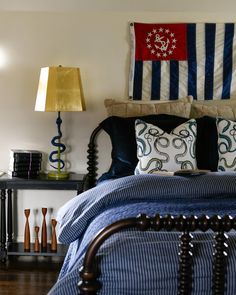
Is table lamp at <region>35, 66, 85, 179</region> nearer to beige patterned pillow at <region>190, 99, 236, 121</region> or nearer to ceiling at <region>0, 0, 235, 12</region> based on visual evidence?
ceiling at <region>0, 0, 235, 12</region>

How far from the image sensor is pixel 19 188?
11.0ft

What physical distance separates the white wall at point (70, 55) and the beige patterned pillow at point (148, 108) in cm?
24

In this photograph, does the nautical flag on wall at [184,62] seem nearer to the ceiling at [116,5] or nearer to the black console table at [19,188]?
the ceiling at [116,5]

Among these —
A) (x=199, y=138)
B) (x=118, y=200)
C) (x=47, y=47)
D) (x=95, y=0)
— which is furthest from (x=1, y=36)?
(x=118, y=200)

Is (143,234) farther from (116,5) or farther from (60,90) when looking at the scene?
(116,5)

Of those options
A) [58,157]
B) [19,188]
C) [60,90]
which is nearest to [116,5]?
[60,90]

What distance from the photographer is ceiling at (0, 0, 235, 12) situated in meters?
3.55

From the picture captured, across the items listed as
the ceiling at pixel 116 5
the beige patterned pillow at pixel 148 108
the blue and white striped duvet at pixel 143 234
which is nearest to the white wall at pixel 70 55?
the ceiling at pixel 116 5

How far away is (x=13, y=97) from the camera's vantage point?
3.66 meters

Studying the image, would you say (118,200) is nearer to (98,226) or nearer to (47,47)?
(98,226)

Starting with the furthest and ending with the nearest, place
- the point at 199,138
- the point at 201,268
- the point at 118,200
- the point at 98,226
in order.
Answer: the point at 199,138 < the point at 118,200 < the point at 98,226 < the point at 201,268

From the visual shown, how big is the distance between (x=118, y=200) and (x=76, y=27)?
1.77 metres

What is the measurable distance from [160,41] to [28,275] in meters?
1.86

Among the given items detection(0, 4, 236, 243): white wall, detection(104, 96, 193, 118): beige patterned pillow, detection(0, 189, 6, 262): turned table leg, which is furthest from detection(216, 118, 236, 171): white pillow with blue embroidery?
detection(0, 189, 6, 262): turned table leg
